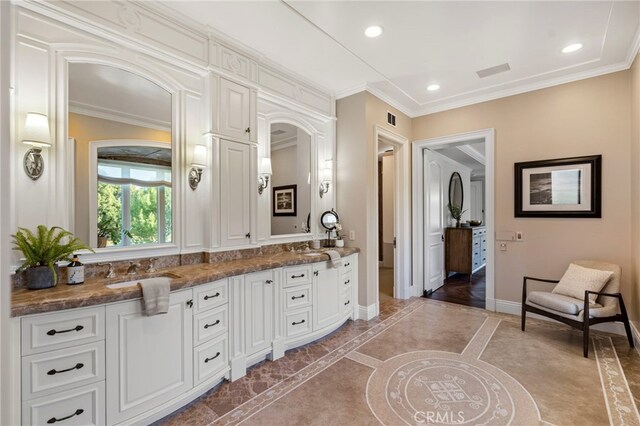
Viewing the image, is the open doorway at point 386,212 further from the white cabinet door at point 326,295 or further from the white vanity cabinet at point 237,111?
the white vanity cabinet at point 237,111

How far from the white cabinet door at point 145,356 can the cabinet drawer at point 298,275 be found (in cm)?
99

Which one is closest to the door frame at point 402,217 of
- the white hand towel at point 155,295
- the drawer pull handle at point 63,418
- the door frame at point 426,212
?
the door frame at point 426,212

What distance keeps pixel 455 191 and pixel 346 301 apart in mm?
4355

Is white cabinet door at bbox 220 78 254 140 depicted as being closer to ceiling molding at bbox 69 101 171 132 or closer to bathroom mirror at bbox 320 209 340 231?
ceiling molding at bbox 69 101 171 132

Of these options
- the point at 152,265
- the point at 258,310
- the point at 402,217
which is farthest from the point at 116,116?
the point at 402,217

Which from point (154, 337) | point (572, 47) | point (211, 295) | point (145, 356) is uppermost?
point (572, 47)

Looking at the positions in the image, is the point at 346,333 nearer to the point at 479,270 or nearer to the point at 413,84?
the point at 413,84

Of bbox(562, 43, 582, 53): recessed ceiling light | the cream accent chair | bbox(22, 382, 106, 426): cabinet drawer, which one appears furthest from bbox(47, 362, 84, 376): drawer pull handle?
bbox(562, 43, 582, 53): recessed ceiling light

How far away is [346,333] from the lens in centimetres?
343

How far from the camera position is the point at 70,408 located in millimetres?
1664

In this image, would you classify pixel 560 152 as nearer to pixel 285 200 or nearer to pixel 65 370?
pixel 285 200

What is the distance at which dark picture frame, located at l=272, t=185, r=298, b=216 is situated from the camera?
3.47m

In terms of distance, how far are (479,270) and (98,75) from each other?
24.7 ft

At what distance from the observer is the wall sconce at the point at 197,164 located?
8.61ft
